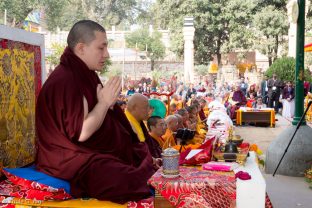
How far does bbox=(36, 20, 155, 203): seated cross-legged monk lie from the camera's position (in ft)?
9.48

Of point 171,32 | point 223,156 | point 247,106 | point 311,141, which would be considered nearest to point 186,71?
point 171,32

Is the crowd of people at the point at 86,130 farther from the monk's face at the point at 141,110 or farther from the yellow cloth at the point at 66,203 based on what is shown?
the monk's face at the point at 141,110

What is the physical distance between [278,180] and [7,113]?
4.26 m

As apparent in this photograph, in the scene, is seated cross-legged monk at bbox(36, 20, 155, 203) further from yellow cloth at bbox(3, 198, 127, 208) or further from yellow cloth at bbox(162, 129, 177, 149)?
yellow cloth at bbox(162, 129, 177, 149)

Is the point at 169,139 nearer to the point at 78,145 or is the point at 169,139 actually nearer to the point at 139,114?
the point at 139,114

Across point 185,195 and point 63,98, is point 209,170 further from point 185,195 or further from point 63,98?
point 63,98

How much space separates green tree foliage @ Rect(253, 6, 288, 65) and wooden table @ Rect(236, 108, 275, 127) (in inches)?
714

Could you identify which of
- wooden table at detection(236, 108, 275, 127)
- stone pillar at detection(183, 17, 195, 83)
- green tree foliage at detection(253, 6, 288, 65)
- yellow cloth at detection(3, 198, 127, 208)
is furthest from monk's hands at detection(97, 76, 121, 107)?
green tree foliage at detection(253, 6, 288, 65)

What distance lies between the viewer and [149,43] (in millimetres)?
44312

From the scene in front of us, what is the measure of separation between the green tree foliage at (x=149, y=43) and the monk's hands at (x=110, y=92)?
38.7 m

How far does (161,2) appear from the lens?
3581 cm

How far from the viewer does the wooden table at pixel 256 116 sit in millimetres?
15031

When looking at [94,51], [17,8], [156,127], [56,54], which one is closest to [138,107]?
[156,127]

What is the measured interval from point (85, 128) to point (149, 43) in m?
41.9
